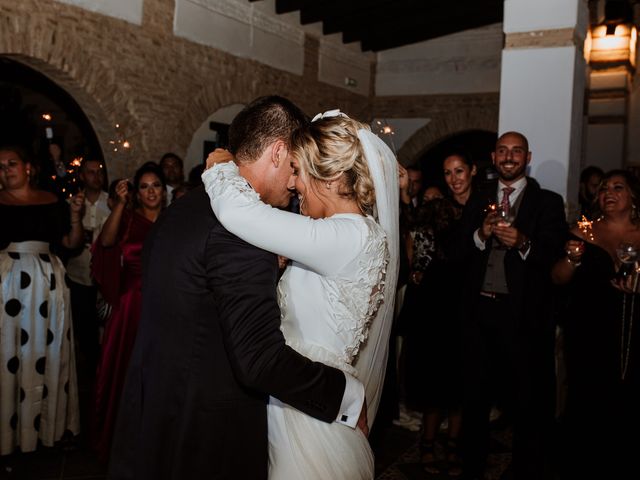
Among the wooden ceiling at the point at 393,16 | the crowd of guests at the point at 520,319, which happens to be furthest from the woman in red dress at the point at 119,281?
the wooden ceiling at the point at 393,16

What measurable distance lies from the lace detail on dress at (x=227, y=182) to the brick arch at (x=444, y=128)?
30.8ft

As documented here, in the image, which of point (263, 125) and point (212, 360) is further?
point (263, 125)

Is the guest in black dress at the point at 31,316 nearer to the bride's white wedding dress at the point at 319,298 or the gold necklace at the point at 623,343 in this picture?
the bride's white wedding dress at the point at 319,298

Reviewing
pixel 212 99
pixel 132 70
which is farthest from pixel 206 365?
pixel 212 99

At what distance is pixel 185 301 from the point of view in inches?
56.9

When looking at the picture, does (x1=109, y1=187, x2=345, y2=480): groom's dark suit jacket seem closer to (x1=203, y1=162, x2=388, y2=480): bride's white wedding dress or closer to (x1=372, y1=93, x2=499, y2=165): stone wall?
(x1=203, y1=162, x2=388, y2=480): bride's white wedding dress

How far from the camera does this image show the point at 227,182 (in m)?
1.50

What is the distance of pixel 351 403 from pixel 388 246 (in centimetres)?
42

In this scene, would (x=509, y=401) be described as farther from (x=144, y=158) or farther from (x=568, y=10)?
(x=144, y=158)

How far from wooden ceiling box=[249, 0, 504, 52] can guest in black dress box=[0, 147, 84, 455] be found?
6.44 metres

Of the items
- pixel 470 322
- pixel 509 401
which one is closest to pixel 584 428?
pixel 509 401

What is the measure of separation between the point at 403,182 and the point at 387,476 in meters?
1.59

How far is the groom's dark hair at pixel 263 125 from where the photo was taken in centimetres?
159

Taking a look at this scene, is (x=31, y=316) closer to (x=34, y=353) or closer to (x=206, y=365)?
(x=34, y=353)
